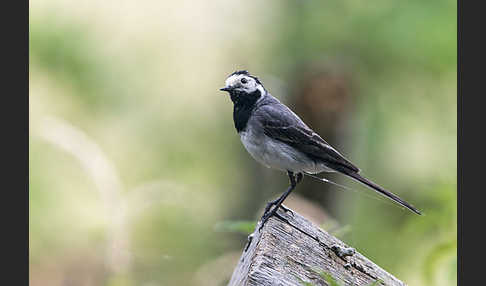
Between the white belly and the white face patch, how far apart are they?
1.26 feet

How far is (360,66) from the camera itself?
1028cm

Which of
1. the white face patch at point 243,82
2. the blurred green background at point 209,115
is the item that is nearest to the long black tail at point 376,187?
the white face patch at point 243,82

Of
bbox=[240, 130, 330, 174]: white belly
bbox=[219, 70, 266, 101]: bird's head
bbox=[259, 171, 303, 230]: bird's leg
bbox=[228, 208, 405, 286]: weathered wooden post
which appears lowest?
bbox=[228, 208, 405, 286]: weathered wooden post

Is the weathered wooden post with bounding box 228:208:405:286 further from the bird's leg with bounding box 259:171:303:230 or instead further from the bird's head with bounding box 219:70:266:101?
the bird's head with bounding box 219:70:266:101

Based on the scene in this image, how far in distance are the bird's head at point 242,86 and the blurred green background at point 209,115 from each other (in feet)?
9.75

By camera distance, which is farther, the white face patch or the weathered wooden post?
the white face patch

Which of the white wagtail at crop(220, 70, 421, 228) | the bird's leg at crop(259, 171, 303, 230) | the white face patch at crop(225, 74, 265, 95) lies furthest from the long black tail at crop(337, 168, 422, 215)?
the white face patch at crop(225, 74, 265, 95)

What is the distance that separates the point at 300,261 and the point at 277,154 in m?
1.77

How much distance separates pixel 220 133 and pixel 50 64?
134 inches

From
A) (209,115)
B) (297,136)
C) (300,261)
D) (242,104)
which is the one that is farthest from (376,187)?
Answer: (209,115)

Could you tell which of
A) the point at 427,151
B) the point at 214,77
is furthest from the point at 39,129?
the point at 427,151

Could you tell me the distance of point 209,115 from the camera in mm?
11461

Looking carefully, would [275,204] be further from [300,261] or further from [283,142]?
[300,261]

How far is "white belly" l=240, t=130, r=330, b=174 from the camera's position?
4676mm
